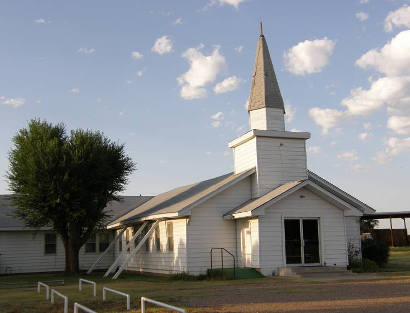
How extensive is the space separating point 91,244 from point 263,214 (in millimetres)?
16007

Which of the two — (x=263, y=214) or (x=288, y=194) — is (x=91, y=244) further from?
(x=288, y=194)

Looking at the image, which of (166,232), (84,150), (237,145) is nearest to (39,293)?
(166,232)

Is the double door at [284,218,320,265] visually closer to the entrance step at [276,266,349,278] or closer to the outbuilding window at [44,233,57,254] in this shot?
the entrance step at [276,266,349,278]

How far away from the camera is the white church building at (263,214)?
2248cm

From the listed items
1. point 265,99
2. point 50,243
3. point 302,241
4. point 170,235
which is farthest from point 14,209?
point 302,241

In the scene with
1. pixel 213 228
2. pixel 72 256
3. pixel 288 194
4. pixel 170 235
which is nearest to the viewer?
pixel 288 194

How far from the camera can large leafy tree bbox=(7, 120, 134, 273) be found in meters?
26.1

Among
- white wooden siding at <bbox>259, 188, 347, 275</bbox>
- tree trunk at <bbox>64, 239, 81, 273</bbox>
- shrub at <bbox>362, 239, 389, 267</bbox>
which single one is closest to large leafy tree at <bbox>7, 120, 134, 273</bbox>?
tree trunk at <bbox>64, 239, 81, 273</bbox>

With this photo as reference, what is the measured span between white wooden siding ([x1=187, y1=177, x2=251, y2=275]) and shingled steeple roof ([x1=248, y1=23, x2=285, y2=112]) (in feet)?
12.1

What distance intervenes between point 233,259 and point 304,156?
5784mm

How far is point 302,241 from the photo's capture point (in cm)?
2277

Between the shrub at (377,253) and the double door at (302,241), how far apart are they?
4969 mm

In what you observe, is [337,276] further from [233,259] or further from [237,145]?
[237,145]

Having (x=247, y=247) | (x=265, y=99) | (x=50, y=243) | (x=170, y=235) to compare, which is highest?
(x=265, y=99)
